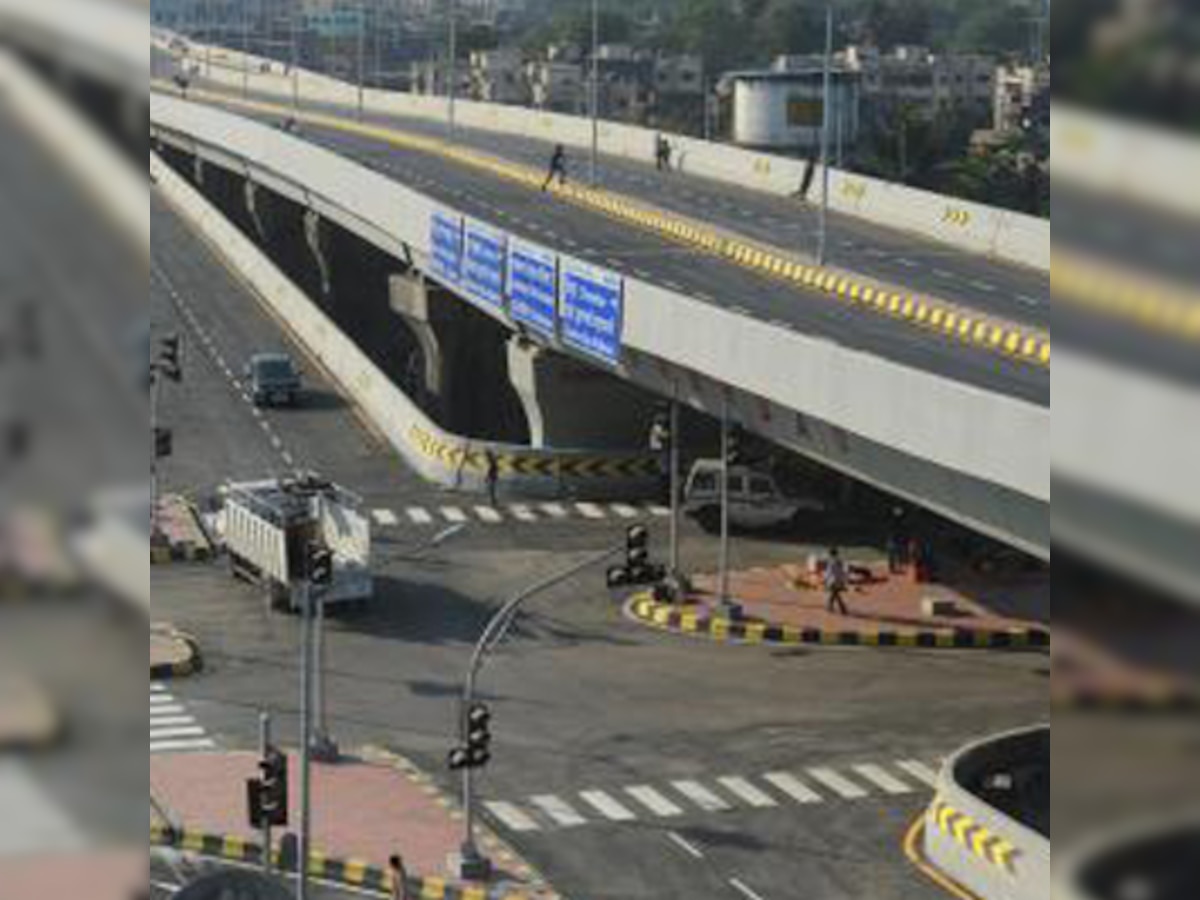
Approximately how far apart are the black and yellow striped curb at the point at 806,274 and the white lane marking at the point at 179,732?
13.4m

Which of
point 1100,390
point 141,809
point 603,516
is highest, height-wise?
point 1100,390

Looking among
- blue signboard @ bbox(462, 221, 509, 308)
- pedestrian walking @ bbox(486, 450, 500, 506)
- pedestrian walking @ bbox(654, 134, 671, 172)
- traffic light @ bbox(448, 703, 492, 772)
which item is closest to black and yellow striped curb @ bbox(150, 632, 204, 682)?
traffic light @ bbox(448, 703, 492, 772)

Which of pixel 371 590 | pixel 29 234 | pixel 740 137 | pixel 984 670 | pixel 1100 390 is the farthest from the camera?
pixel 740 137

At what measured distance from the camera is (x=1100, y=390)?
8.86 ft

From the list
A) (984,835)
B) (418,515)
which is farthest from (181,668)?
(984,835)

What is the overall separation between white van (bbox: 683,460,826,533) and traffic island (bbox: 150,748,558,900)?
59.6 feet

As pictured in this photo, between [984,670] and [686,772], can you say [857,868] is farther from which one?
[984,670]

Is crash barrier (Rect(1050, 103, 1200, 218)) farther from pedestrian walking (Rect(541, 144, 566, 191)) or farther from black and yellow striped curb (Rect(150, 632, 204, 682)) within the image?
pedestrian walking (Rect(541, 144, 566, 191))

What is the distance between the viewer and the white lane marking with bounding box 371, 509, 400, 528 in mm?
47562

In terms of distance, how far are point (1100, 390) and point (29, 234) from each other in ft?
4.65

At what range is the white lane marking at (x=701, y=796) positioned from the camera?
2862 centimetres

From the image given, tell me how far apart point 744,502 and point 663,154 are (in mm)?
32138

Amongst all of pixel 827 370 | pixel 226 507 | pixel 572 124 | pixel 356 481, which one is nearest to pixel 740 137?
pixel 572 124

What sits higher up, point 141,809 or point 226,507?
point 141,809
